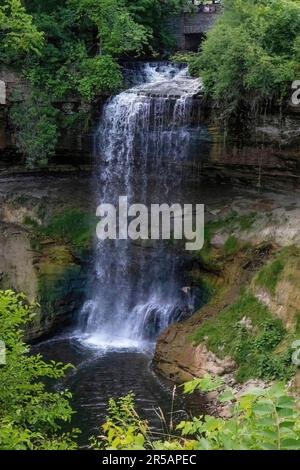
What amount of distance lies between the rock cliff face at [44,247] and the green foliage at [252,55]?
5.81 metres

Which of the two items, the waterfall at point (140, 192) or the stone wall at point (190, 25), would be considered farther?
the stone wall at point (190, 25)

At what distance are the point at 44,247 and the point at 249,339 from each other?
7441mm

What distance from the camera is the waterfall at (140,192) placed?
1700 cm

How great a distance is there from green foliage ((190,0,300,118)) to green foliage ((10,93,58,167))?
5.08 metres

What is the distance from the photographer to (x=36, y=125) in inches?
728

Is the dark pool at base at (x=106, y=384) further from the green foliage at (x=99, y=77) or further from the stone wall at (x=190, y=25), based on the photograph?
the stone wall at (x=190, y=25)

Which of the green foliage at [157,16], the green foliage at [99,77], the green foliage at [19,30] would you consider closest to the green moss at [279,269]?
the green foliage at [99,77]

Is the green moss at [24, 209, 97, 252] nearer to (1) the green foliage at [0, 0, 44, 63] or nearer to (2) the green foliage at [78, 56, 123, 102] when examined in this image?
(2) the green foliage at [78, 56, 123, 102]

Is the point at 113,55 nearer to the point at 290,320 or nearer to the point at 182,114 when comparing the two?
the point at 182,114

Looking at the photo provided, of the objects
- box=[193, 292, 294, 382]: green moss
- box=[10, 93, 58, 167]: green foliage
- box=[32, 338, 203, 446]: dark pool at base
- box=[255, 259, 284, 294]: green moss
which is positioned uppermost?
box=[10, 93, 58, 167]: green foliage

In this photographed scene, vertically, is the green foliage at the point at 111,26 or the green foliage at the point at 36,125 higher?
the green foliage at the point at 111,26

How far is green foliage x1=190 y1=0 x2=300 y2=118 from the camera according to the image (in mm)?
15461

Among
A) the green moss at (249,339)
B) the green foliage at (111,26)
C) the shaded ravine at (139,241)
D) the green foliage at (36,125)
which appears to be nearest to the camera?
the green moss at (249,339)

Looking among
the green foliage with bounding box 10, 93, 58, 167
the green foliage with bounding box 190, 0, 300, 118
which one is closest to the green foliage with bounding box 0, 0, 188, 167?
the green foliage with bounding box 10, 93, 58, 167
